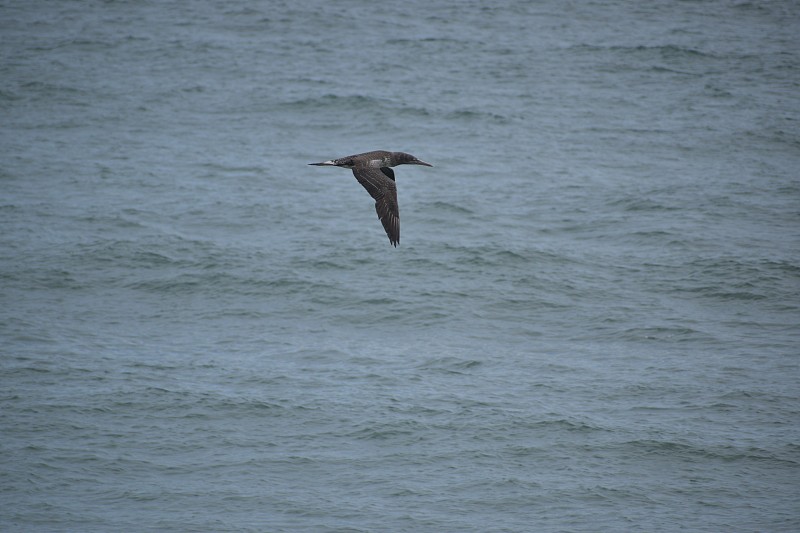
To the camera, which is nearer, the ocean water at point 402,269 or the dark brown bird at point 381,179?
the dark brown bird at point 381,179

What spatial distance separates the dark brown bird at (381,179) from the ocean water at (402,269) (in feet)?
22.7

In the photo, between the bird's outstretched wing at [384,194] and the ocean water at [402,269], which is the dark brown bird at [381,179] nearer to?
the bird's outstretched wing at [384,194]

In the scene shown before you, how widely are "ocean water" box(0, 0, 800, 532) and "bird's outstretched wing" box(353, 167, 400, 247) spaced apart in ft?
22.5

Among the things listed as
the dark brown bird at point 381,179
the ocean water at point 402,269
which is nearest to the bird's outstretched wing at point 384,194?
the dark brown bird at point 381,179

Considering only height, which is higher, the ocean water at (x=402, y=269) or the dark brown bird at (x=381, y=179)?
the dark brown bird at (x=381, y=179)

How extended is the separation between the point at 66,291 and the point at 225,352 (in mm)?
6157

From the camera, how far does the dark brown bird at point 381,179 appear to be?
63.2 feet

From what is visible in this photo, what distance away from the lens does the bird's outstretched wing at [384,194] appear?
1925 cm

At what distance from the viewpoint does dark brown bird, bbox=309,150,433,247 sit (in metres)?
19.3

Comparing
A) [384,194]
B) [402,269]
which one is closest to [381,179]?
[384,194]

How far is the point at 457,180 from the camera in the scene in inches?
1668

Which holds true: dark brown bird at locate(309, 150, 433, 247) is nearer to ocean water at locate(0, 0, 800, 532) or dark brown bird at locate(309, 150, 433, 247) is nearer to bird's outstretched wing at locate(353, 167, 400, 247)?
bird's outstretched wing at locate(353, 167, 400, 247)

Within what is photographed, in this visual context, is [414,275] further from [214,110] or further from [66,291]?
[214,110]

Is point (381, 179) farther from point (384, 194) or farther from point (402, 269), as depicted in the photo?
point (402, 269)
